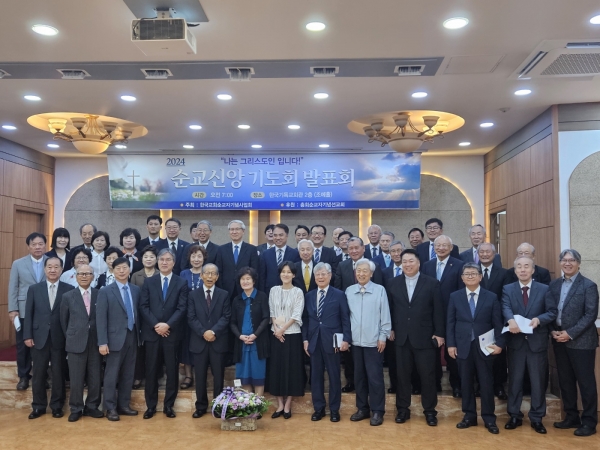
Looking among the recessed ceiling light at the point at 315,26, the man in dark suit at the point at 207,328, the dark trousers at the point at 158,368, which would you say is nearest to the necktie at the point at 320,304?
the man in dark suit at the point at 207,328

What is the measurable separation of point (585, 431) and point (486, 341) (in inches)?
Answer: 47.4

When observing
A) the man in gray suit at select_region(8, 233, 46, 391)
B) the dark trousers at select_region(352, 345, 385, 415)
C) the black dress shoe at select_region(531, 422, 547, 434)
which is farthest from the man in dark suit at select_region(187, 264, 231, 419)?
the black dress shoe at select_region(531, 422, 547, 434)

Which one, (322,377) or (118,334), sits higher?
(118,334)

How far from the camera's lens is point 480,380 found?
5.48 metres

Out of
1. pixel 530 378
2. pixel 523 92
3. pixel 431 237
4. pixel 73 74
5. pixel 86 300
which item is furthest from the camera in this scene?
pixel 431 237

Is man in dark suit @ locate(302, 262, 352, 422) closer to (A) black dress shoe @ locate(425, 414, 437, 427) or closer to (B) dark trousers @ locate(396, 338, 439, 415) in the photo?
(B) dark trousers @ locate(396, 338, 439, 415)

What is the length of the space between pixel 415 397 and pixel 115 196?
6.71 m

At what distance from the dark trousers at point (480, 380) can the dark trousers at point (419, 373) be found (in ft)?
0.96

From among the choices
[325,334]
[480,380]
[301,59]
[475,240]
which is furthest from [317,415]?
[301,59]

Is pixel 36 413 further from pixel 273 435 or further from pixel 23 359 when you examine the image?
pixel 273 435

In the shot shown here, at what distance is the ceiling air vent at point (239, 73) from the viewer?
228 inches

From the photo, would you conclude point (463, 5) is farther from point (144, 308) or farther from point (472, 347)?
point (144, 308)

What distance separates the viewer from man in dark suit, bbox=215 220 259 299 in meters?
6.45

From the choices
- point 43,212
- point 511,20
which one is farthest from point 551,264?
point 43,212
